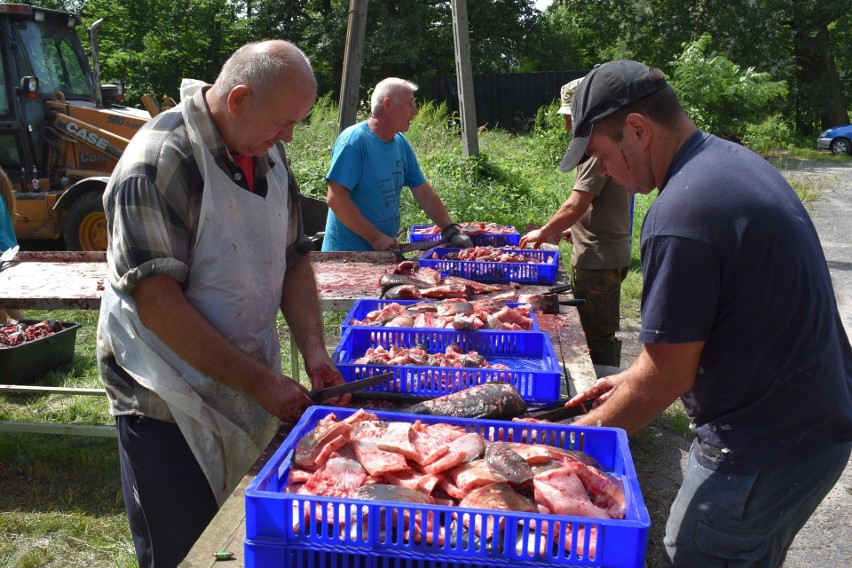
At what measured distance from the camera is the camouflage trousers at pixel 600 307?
18.5 feet

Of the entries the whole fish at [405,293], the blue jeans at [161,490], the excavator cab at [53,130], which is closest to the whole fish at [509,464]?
the blue jeans at [161,490]

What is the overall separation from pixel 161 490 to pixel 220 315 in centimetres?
69

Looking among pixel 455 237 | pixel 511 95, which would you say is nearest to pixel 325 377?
pixel 455 237

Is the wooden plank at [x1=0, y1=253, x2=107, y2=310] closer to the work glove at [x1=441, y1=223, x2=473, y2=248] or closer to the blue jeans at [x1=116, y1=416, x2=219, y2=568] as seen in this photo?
the blue jeans at [x1=116, y1=416, x2=219, y2=568]

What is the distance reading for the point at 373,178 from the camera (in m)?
5.41

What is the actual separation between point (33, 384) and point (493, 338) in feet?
14.4

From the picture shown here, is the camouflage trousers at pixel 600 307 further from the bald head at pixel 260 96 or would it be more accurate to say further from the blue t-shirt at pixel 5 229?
the blue t-shirt at pixel 5 229

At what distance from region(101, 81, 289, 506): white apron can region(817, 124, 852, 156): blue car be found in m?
27.6

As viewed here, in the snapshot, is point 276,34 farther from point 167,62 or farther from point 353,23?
point 353,23

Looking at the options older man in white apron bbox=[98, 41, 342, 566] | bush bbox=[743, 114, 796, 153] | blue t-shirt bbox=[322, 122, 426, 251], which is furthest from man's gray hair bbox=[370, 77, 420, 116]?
bush bbox=[743, 114, 796, 153]

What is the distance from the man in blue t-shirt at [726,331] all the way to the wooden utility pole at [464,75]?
883cm

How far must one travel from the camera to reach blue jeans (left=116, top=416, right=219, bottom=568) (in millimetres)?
2760

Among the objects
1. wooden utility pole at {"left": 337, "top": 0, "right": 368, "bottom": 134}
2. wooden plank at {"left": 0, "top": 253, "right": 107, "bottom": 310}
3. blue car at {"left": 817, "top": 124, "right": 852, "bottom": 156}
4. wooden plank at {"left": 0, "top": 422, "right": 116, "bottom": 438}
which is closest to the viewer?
wooden plank at {"left": 0, "top": 253, "right": 107, "bottom": 310}

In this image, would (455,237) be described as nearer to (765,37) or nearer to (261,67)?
(261,67)
